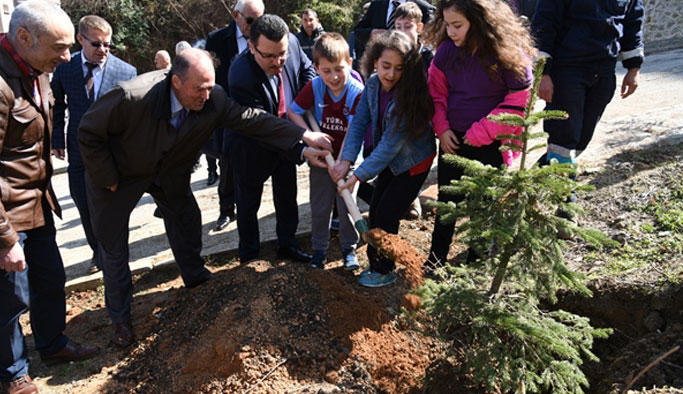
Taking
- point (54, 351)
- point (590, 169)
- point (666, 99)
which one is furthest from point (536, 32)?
point (666, 99)

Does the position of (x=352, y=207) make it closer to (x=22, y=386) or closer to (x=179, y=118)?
(x=179, y=118)

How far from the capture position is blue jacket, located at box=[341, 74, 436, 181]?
11.5 feet

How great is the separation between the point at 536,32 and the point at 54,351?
4143mm

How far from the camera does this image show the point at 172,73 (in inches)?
127

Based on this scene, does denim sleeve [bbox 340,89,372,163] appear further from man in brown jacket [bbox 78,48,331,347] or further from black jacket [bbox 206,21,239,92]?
black jacket [bbox 206,21,239,92]

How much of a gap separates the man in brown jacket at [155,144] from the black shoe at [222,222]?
1412 millimetres

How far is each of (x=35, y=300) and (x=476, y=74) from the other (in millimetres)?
3232

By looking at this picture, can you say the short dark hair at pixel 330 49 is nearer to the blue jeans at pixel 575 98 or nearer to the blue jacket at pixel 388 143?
the blue jacket at pixel 388 143

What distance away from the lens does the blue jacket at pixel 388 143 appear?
3490 mm

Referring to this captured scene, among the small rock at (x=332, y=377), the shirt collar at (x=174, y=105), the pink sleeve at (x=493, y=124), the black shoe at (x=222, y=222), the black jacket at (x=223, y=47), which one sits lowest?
the black shoe at (x=222, y=222)

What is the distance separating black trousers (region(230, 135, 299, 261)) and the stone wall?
12.1 metres

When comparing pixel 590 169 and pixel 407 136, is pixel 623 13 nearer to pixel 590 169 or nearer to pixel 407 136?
pixel 590 169

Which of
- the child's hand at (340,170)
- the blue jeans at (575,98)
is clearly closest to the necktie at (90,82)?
the child's hand at (340,170)

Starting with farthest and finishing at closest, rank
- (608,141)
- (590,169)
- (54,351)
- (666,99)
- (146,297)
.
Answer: (666,99)
(608,141)
(590,169)
(146,297)
(54,351)
